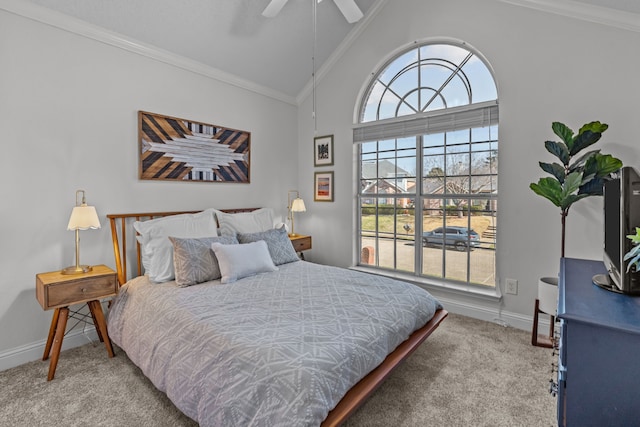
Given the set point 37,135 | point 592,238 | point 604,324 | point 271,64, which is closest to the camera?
point 604,324

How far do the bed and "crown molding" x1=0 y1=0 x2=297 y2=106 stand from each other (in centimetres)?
150

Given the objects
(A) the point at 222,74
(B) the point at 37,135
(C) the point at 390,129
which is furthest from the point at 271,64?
(B) the point at 37,135

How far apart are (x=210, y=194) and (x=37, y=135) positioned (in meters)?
1.50

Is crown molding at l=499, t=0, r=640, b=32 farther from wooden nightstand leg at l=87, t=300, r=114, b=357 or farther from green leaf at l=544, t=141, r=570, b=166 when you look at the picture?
wooden nightstand leg at l=87, t=300, r=114, b=357

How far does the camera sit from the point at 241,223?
3.26 meters

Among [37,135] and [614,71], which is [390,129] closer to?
[614,71]

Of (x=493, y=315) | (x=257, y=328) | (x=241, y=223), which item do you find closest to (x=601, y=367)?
(x=257, y=328)

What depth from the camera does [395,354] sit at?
1.92 meters

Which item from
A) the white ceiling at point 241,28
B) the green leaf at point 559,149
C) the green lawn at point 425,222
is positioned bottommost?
the green lawn at point 425,222

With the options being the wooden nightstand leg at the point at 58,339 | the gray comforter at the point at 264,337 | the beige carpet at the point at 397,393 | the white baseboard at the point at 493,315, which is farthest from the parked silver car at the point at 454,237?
the wooden nightstand leg at the point at 58,339

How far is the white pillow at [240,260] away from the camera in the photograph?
2553 mm

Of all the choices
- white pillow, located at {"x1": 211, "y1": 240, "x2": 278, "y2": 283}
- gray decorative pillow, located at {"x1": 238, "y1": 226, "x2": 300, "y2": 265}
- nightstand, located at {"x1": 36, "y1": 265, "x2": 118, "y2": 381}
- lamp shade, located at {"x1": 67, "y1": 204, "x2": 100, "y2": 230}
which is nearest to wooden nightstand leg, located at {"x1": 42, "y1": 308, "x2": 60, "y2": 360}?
nightstand, located at {"x1": 36, "y1": 265, "x2": 118, "y2": 381}

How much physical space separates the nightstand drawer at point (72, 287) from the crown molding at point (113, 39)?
75.5 inches

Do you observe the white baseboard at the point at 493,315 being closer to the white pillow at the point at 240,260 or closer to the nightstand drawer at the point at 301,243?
the nightstand drawer at the point at 301,243
